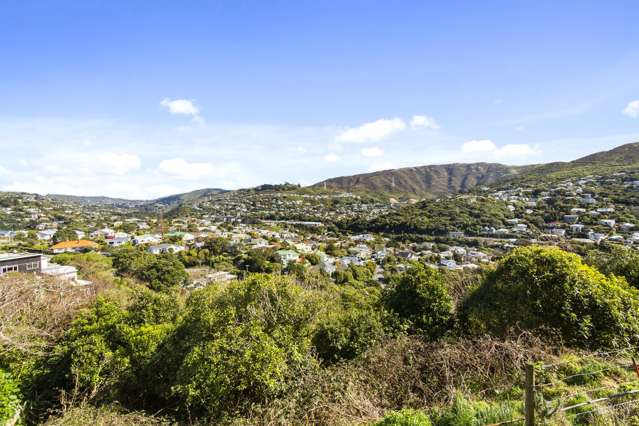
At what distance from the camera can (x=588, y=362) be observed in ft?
18.6

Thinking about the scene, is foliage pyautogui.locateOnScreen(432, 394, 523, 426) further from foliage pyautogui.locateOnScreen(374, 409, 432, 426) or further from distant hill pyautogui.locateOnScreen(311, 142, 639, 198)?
distant hill pyautogui.locateOnScreen(311, 142, 639, 198)

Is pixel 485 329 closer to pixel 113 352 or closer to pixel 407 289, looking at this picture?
pixel 407 289

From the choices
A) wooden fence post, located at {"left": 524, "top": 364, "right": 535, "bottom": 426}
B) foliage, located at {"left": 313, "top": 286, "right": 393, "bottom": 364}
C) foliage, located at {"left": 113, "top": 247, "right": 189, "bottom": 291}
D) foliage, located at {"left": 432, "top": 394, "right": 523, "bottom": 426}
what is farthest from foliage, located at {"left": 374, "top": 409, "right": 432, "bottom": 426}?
foliage, located at {"left": 113, "top": 247, "right": 189, "bottom": 291}

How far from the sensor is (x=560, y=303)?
729 centimetres

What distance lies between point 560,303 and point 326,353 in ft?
18.6

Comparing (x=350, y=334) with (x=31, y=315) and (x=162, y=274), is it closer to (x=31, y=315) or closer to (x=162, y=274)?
(x=31, y=315)

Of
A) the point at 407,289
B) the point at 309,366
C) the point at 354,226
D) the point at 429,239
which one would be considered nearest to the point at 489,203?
the point at 429,239

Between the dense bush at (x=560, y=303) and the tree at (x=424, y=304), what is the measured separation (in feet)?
2.58

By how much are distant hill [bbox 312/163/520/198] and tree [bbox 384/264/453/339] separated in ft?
428

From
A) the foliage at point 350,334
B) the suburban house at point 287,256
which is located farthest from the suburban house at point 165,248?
the foliage at point 350,334

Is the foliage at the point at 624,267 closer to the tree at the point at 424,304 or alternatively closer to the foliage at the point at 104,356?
the tree at the point at 424,304

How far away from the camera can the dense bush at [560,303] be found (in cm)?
689

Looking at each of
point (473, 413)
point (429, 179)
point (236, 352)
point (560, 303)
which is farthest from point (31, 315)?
point (429, 179)

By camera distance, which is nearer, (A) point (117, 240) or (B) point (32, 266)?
(B) point (32, 266)
